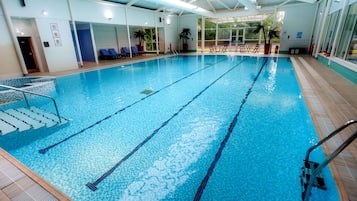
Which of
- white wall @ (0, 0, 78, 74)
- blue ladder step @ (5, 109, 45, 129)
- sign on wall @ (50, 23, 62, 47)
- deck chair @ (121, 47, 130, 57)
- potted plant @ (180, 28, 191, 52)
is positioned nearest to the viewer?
blue ladder step @ (5, 109, 45, 129)

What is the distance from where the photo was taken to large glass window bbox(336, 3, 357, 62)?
4.90 metres

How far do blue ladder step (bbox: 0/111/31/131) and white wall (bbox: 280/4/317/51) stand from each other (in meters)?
13.3

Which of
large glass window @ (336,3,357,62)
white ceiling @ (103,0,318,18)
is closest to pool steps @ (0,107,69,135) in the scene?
large glass window @ (336,3,357,62)

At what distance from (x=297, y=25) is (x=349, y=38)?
6.62 m

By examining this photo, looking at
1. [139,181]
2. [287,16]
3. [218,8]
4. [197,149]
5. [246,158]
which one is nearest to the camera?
[139,181]

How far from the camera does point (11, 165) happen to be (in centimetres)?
179

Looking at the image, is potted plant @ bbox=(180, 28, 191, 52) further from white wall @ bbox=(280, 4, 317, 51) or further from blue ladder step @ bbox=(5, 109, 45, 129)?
blue ladder step @ bbox=(5, 109, 45, 129)

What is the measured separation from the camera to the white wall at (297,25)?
10.3 m

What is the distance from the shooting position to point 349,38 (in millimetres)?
5121

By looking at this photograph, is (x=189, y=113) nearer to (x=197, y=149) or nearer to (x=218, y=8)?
(x=197, y=149)

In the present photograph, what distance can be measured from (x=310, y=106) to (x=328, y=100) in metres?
0.46

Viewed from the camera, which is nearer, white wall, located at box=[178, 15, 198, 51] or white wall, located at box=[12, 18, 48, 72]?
white wall, located at box=[12, 18, 48, 72]

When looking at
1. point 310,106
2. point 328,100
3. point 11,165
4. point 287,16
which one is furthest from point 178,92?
point 287,16

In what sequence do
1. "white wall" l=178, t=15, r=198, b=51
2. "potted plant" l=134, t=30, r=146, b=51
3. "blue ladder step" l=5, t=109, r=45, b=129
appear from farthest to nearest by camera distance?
"white wall" l=178, t=15, r=198, b=51
"potted plant" l=134, t=30, r=146, b=51
"blue ladder step" l=5, t=109, r=45, b=129
